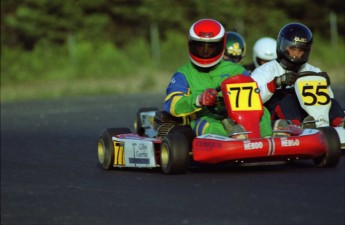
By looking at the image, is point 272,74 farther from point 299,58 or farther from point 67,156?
point 67,156

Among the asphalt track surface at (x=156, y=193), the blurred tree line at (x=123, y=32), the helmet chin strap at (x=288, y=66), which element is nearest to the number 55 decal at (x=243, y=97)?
the asphalt track surface at (x=156, y=193)

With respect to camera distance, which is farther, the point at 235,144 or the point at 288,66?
the point at 288,66

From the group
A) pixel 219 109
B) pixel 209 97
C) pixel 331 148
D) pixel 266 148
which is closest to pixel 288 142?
pixel 266 148

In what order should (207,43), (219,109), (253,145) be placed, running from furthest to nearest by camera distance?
(207,43) < (219,109) < (253,145)

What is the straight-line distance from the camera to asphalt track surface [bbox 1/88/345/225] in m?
7.13

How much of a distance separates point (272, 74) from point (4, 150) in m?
5.33

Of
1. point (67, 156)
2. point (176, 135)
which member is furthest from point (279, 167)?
point (67, 156)

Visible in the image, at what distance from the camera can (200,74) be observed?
9.77 meters

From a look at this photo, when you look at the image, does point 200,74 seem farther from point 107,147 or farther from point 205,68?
point 107,147

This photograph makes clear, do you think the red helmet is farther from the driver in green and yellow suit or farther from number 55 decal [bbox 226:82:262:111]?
number 55 decal [bbox 226:82:262:111]

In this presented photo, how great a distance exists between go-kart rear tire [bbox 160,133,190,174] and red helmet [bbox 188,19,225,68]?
100 centimetres

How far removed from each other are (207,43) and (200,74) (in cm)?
30

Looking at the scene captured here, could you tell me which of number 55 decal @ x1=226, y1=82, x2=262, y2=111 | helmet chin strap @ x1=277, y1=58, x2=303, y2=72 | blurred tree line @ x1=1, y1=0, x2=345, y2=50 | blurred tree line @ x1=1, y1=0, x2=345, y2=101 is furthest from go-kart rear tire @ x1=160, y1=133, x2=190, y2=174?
blurred tree line @ x1=1, y1=0, x2=345, y2=50

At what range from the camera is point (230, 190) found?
8.01 meters
